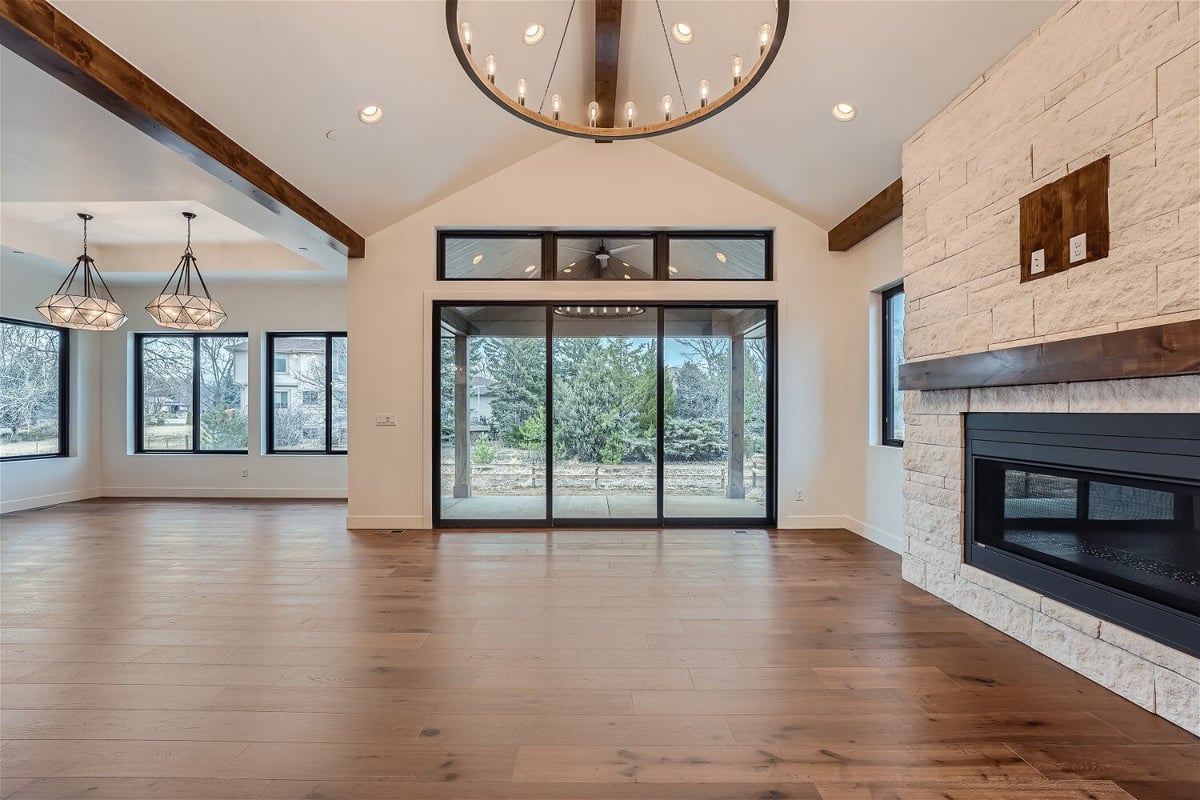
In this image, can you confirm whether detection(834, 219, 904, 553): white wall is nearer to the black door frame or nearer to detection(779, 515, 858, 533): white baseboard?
detection(779, 515, 858, 533): white baseboard

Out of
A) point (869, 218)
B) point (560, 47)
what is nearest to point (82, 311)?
point (560, 47)

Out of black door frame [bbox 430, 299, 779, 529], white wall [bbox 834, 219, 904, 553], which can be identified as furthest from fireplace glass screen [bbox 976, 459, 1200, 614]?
black door frame [bbox 430, 299, 779, 529]

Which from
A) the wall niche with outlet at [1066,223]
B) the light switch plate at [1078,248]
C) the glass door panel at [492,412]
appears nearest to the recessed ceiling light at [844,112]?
the wall niche with outlet at [1066,223]

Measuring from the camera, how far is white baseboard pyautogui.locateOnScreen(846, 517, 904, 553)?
15.1ft

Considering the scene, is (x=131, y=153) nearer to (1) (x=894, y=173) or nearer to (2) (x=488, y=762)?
(2) (x=488, y=762)

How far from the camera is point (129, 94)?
2846mm

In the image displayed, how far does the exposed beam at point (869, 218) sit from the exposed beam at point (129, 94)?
4.44 meters

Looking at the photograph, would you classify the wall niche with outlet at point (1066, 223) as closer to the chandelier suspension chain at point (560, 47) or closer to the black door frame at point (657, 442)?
→ the chandelier suspension chain at point (560, 47)

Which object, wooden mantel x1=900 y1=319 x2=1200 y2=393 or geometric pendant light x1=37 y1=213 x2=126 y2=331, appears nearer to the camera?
wooden mantel x1=900 y1=319 x2=1200 y2=393

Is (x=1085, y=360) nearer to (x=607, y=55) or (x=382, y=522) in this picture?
(x=607, y=55)

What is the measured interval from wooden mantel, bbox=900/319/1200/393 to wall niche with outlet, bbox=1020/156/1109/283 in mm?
375

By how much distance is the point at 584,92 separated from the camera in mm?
4719

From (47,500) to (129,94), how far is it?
666 centimetres

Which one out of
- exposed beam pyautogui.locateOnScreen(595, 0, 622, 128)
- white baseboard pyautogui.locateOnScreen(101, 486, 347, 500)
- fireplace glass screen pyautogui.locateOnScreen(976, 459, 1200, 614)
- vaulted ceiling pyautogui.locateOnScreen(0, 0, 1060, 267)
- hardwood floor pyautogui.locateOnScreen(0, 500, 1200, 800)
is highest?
exposed beam pyautogui.locateOnScreen(595, 0, 622, 128)
